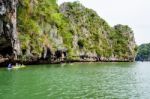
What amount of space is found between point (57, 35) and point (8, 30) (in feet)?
91.6

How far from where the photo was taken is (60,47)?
290 feet

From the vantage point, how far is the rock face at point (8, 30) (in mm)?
61719

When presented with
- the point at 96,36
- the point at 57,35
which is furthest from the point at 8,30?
the point at 96,36

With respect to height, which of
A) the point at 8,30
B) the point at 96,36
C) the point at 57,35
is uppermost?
the point at 96,36

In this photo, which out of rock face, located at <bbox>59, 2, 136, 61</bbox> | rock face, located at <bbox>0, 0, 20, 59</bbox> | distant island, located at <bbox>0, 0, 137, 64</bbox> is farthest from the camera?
rock face, located at <bbox>59, 2, 136, 61</bbox>

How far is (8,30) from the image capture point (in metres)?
62.5

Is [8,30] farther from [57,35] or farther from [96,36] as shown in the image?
[96,36]

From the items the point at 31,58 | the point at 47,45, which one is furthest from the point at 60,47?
the point at 31,58

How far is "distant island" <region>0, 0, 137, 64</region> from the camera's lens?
6419 cm

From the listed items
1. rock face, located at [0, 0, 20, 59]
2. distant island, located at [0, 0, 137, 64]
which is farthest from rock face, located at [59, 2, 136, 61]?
rock face, located at [0, 0, 20, 59]

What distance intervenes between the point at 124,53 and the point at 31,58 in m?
79.7

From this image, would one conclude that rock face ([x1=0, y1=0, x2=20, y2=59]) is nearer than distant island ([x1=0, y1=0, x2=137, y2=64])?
Yes

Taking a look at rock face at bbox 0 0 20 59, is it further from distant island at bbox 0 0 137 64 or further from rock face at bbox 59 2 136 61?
rock face at bbox 59 2 136 61

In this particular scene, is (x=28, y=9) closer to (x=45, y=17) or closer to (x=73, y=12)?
(x=45, y=17)
